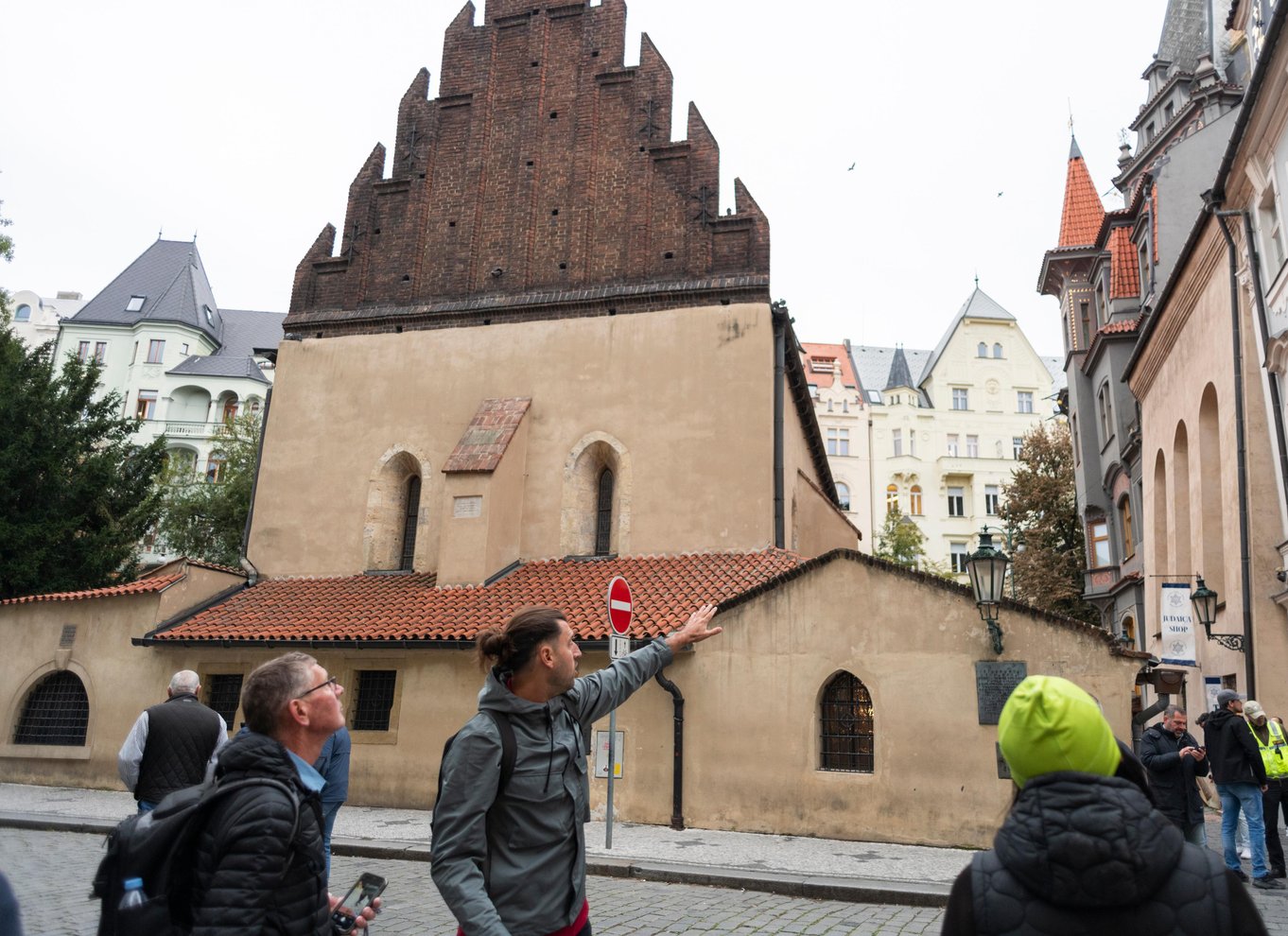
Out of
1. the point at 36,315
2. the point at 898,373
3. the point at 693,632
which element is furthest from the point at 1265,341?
the point at 36,315

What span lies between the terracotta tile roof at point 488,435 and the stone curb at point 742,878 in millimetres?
7061

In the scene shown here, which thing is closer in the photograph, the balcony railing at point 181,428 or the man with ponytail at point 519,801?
the man with ponytail at point 519,801

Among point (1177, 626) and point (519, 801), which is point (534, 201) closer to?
point (1177, 626)

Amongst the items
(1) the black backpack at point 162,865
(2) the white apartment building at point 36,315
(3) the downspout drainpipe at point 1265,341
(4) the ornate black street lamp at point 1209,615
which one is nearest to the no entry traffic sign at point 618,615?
(1) the black backpack at point 162,865

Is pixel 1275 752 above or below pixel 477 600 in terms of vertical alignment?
below

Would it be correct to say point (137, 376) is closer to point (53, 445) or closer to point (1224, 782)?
point (53, 445)

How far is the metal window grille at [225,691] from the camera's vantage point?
16.4 meters

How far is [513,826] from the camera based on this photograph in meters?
3.21

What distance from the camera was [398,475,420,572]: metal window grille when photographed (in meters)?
18.8

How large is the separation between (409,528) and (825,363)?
1938 inches

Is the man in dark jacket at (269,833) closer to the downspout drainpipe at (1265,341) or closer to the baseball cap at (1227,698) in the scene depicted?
the baseball cap at (1227,698)

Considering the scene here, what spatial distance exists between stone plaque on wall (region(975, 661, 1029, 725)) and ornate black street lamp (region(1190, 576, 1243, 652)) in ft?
18.5

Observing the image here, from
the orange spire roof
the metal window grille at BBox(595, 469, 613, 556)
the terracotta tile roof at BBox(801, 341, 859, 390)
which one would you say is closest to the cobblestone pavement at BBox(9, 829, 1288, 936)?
the metal window grille at BBox(595, 469, 613, 556)

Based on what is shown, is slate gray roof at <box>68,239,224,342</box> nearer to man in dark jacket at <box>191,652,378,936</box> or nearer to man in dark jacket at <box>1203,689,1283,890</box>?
man in dark jacket at <box>1203,689,1283,890</box>
